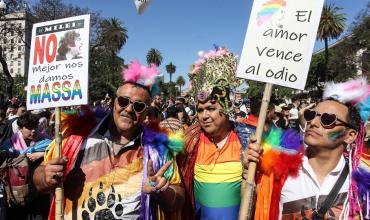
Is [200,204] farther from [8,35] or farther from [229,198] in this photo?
[8,35]

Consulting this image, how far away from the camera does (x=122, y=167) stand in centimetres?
277

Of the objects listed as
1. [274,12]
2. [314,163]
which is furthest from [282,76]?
[314,163]

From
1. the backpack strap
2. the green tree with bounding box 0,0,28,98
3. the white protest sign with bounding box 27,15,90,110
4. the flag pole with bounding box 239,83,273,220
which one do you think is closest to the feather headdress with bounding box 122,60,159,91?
the white protest sign with bounding box 27,15,90,110

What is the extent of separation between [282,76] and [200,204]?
1.33 m

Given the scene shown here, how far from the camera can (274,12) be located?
109 inches

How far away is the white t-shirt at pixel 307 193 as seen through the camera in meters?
2.58

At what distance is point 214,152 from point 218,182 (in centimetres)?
29

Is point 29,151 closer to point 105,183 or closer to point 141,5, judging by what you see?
point 105,183

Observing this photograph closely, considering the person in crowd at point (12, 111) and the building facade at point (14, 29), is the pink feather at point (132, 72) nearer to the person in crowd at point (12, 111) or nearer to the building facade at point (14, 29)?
the person in crowd at point (12, 111)

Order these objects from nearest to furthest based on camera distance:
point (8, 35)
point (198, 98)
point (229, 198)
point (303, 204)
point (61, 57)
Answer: point (303, 204)
point (61, 57)
point (229, 198)
point (198, 98)
point (8, 35)

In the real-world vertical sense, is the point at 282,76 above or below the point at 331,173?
above

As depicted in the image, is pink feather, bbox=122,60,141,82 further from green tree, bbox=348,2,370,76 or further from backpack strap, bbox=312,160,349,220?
green tree, bbox=348,2,370,76

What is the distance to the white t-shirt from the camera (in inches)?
102

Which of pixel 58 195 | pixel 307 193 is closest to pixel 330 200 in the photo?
pixel 307 193
